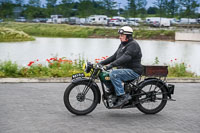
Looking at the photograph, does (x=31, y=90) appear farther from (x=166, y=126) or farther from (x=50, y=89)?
(x=166, y=126)

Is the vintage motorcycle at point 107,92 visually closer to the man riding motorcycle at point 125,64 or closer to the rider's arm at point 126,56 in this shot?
the man riding motorcycle at point 125,64

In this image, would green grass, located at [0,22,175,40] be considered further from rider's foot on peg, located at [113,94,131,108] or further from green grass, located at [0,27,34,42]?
rider's foot on peg, located at [113,94,131,108]

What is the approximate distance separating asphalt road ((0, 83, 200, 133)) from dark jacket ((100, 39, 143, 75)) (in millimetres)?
1002

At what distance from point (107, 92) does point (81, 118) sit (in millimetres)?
728

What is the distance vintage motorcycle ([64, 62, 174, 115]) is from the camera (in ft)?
23.3

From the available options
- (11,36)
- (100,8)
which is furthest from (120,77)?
(100,8)

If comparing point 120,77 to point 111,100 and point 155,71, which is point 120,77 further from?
point 155,71

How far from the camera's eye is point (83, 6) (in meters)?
114

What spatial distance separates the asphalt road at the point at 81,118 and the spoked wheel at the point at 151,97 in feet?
0.48

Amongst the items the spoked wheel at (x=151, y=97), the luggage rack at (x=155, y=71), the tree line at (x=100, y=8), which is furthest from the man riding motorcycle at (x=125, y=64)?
A: the tree line at (x=100, y=8)

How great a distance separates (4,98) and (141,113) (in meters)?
3.38

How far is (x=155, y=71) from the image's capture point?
754 cm

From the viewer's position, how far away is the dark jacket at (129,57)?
7.05m

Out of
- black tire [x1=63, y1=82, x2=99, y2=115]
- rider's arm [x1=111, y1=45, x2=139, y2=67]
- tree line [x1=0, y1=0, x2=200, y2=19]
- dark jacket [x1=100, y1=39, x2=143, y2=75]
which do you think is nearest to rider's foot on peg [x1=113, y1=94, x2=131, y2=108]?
black tire [x1=63, y1=82, x2=99, y2=115]
